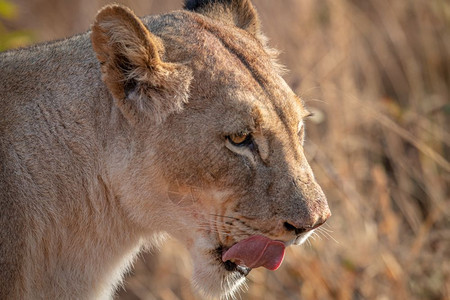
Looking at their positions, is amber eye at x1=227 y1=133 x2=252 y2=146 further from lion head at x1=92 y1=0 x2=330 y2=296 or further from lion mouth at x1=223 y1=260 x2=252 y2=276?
lion mouth at x1=223 y1=260 x2=252 y2=276

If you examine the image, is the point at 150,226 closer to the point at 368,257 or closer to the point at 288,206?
the point at 288,206

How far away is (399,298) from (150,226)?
223cm

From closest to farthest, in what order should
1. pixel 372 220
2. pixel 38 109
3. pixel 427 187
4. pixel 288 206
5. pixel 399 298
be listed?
pixel 288 206, pixel 38 109, pixel 399 298, pixel 372 220, pixel 427 187

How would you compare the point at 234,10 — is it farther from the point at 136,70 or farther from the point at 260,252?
the point at 260,252

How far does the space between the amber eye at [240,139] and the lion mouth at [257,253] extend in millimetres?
386

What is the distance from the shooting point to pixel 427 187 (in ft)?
17.8

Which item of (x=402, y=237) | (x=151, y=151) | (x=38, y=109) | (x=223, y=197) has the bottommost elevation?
(x=402, y=237)

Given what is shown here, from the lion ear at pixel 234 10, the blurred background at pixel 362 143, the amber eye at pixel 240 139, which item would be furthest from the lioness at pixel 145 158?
the blurred background at pixel 362 143

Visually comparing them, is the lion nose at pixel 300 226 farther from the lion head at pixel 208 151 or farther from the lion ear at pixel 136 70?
the lion ear at pixel 136 70

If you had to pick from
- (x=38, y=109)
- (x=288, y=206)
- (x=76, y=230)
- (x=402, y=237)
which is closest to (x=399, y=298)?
(x=402, y=237)

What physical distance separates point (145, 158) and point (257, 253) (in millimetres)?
609

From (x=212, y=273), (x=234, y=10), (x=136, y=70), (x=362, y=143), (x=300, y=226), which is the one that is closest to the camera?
(x=300, y=226)

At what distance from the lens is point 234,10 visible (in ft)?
11.6

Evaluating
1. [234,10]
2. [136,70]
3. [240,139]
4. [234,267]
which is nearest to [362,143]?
[234,10]
